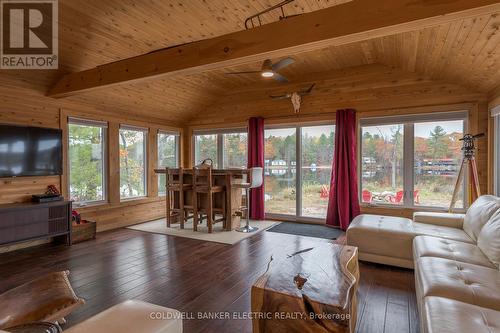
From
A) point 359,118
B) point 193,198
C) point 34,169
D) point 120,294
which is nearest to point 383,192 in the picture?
point 359,118

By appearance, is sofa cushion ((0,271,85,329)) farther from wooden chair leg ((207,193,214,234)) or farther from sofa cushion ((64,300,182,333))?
wooden chair leg ((207,193,214,234))

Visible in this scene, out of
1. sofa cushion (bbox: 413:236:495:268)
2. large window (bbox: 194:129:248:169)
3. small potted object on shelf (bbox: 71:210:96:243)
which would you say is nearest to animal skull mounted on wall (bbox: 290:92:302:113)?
large window (bbox: 194:129:248:169)

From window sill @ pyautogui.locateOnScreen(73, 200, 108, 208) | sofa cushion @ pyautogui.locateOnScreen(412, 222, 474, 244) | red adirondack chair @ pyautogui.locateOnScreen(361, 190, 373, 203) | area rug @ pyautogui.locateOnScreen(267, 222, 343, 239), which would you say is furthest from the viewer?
red adirondack chair @ pyautogui.locateOnScreen(361, 190, 373, 203)

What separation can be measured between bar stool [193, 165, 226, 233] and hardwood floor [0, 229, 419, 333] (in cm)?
68

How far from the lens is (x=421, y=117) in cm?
473

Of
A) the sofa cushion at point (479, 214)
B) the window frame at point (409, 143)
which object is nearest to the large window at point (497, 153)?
the window frame at point (409, 143)

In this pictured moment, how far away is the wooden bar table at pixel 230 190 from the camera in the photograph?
5137 mm

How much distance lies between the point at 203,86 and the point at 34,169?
339 cm

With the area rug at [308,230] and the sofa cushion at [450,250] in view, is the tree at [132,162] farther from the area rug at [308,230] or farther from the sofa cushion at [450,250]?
the sofa cushion at [450,250]

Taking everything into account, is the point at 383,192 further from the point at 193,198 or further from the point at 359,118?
the point at 193,198

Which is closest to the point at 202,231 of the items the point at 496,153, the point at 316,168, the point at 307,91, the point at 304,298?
the point at 316,168

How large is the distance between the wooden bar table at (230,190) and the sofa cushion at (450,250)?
9.66ft

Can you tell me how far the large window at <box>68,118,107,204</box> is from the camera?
16.1 feet

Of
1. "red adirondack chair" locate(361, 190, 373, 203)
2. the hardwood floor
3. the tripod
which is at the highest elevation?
the tripod
